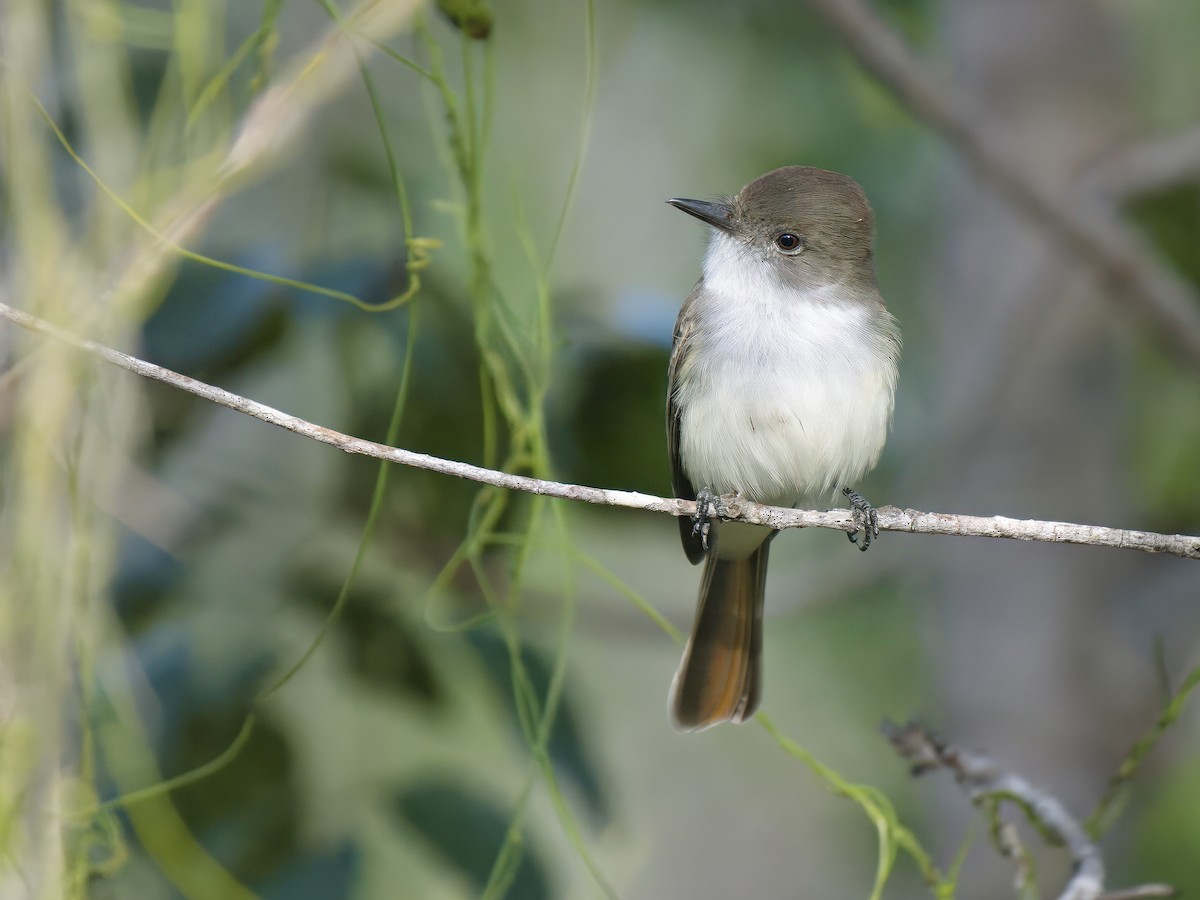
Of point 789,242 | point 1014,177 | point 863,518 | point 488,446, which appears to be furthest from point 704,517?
point 1014,177

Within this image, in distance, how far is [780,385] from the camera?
2.63m

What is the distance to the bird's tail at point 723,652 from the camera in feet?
9.38

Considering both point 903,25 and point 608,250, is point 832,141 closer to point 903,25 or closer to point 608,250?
point 903,25

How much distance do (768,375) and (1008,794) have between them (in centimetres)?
95

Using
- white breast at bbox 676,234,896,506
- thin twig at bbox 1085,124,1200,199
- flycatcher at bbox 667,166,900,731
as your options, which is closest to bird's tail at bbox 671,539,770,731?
flycatcher at bbox 667,166,900,731

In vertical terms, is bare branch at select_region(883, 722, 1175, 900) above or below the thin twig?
below

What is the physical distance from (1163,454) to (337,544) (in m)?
2.55

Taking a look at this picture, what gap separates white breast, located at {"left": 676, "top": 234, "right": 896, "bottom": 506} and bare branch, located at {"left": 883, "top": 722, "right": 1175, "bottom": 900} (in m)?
0.68

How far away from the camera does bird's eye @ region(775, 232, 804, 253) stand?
9.31 feet

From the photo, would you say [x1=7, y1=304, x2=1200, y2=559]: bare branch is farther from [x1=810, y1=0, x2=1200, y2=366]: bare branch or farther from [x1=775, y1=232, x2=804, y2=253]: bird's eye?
[x1=810, y1=0, x2=1200, y2=366]: bare branch

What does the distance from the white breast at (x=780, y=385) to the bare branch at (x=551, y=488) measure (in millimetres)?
552

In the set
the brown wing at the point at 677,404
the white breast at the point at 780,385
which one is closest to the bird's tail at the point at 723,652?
the brown wing at the point at 677,404

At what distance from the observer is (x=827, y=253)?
2.84 m

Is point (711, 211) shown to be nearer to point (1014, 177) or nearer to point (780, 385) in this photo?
point (780, 385)
